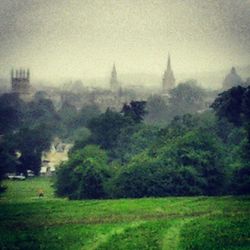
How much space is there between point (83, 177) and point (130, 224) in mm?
15547

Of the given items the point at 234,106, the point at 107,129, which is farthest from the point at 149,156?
the point at 234,106

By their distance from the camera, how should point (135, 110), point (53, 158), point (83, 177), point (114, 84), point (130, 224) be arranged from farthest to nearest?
1. point (114, 84)
2. point (53, 158)
3. point (135, 110)
4. point (83, 177)
5. point (130, 224)

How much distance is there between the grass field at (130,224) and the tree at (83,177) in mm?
4940

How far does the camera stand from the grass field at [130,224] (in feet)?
95.8

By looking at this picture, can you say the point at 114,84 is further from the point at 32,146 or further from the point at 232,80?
the point at 32,146

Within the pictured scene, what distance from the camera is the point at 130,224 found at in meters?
34.8

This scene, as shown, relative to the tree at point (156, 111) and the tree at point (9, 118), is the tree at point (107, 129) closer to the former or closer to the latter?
the tree at point (9, 118)

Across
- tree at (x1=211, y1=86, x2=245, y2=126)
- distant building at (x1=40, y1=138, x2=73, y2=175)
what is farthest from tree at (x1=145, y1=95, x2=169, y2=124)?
tree at (x1=211, y1=86, x2=245, y2=126)

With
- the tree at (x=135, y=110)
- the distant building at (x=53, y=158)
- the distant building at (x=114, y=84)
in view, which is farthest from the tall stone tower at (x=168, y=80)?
the tree at (x=135, y=110)

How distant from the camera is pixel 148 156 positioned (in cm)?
5400

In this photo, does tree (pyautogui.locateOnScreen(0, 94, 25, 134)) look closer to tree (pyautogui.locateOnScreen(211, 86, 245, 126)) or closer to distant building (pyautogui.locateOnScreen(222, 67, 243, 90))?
tree (pyautogui.locateOnScreen(211, 86, 245, 126))

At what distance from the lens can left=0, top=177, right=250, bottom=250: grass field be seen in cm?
2920

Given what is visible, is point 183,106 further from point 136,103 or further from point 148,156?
point 148,156

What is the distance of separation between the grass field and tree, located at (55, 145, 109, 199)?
16.2 feet
